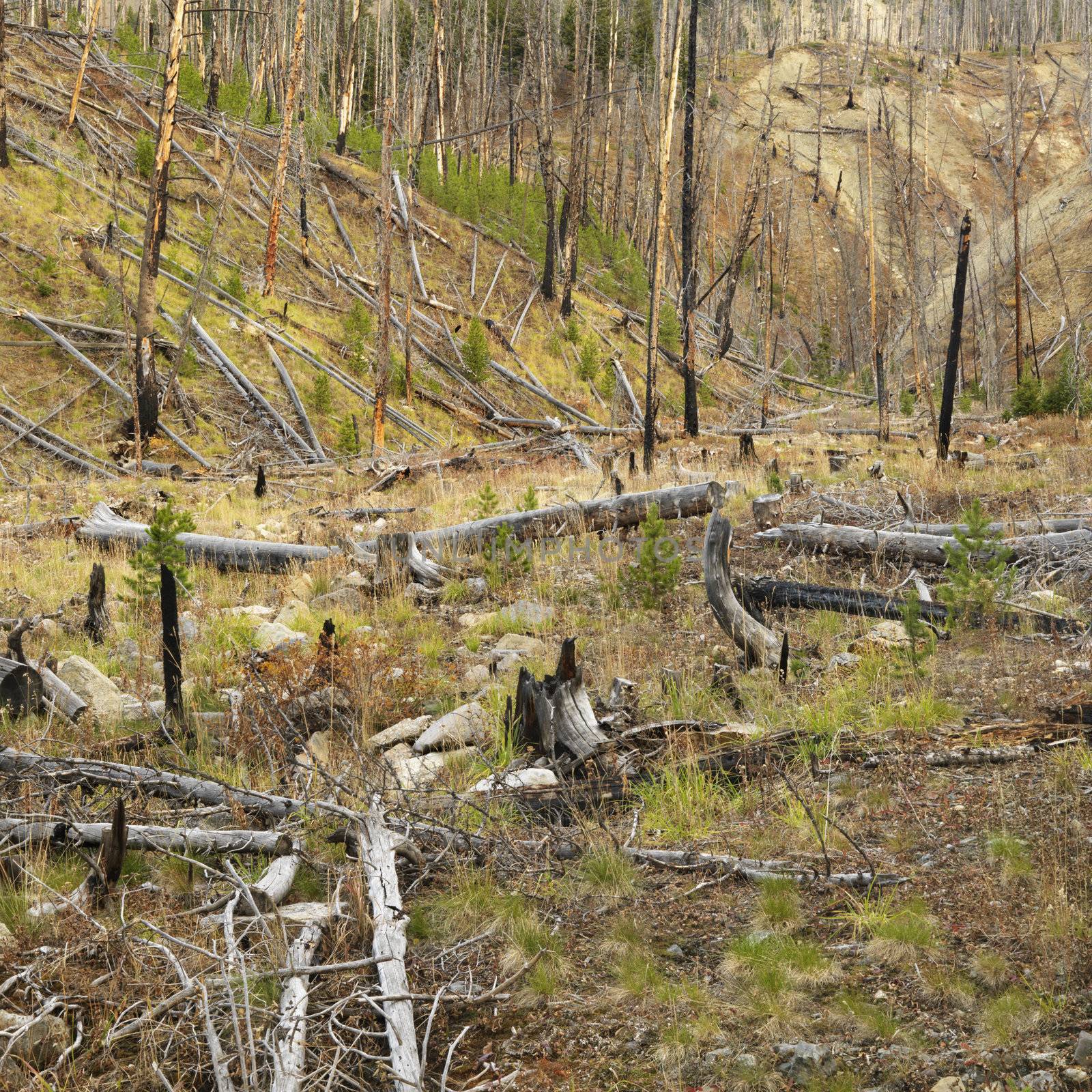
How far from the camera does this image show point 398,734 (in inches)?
195

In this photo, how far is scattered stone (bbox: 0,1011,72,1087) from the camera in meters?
2.26

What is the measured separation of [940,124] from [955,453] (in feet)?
169

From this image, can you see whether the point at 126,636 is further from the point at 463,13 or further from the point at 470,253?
the point at 463,13

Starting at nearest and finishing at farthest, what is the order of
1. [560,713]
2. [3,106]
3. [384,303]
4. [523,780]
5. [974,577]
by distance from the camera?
1. [523,780]
2. [560,713]
3. [974,577]
4. [384,303]
5. [3,106]

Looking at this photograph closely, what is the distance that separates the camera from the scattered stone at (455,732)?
15.6 feet

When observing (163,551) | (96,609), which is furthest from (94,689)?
(96,609)

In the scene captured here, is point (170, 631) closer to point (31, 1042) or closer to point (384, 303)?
point (31, 1042)

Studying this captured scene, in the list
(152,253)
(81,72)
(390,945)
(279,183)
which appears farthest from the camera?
(279,183)

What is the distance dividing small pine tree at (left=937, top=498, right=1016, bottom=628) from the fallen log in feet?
0.39

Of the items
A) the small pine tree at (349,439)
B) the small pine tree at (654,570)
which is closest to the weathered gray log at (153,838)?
the small pine tree at (654,570)

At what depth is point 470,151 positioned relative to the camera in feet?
102

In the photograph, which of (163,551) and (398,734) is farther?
(163,551)

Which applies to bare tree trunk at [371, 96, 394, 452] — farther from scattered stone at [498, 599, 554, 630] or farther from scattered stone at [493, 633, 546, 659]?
scattered stone at [493, 633, 546, 659]

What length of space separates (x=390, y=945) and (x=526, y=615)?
13.9 ft
